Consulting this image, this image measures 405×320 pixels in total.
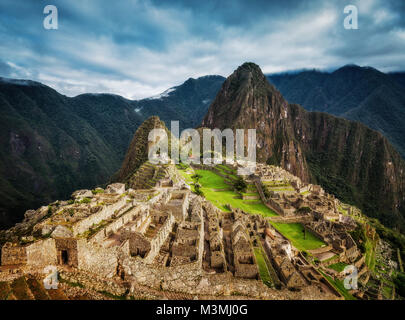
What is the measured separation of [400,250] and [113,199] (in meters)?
51.7

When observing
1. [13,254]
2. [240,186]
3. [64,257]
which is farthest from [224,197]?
[13,254]

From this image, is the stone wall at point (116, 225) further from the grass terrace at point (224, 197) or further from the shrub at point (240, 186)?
the shrub at point (240, 186)

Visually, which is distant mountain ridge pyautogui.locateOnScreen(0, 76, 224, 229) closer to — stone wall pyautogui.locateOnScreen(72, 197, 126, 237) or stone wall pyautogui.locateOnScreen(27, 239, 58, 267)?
stone wall pyautogui.locateOnScreen(72, 197, 126, 237)

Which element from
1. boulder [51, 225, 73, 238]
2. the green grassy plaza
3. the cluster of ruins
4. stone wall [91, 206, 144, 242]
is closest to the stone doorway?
the cluster of ruins

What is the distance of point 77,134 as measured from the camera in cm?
16275

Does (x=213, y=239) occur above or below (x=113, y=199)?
below

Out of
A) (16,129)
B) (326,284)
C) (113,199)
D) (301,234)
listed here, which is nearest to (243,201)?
(301,234)

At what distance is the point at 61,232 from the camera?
9.93 meters

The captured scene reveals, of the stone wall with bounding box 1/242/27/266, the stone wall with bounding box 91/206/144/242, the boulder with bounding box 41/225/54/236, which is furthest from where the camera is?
the stone wall with bounding box 91/206/144/242

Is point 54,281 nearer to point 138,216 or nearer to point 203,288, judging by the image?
point 203,288

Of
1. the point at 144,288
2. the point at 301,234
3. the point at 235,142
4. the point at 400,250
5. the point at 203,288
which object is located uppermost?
the point at 235,142

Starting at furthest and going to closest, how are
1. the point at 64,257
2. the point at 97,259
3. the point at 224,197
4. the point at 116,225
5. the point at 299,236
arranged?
the point at 224,197, the point at 299,236, the point at 116,225, the point at 97,259, the point at 64,257

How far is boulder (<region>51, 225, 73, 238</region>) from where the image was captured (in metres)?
9.24

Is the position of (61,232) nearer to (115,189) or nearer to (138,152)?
(115,189)
